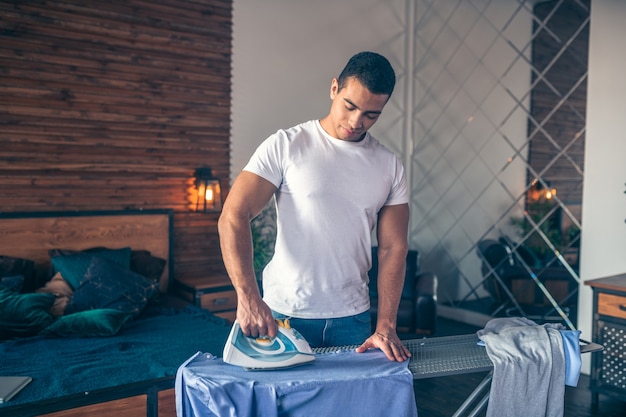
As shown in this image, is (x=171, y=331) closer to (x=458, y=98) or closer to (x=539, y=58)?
(x=458, y=98)

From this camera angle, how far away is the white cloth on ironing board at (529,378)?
60.7 inches

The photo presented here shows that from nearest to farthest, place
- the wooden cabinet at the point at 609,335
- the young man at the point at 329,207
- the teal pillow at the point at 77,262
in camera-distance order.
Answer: the young man at the point at 329,207
the wooden cabinet at the point at 609,335
the teal pillow at the point at 77,262

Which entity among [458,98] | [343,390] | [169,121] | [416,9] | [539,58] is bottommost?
[343,390]

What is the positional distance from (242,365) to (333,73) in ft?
12.4

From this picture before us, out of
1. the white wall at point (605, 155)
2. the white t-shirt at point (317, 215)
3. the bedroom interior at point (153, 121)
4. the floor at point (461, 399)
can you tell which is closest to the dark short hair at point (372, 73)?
the white t-shirt at point (317, 215)

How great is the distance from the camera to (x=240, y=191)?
159cm

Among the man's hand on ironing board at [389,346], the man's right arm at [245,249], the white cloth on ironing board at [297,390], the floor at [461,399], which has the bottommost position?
the floor at [461,399]

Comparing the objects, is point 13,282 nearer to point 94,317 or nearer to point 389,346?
point 94,317

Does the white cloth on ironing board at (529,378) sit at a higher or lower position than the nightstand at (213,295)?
higher

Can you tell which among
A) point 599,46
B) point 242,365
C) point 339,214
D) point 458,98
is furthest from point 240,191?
point 458,98

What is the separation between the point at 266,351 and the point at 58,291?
223 cm

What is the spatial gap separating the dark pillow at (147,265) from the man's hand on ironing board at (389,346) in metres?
2.30

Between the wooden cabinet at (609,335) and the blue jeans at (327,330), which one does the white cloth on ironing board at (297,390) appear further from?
the wooden cabinet at (609,335)

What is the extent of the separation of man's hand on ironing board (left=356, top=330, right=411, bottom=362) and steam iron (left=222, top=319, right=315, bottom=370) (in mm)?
212
